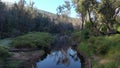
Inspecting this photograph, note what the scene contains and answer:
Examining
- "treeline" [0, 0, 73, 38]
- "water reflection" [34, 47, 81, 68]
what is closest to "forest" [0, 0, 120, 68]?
"treeline" [0, 0, 73, 38]

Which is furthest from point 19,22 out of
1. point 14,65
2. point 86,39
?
point 14,65

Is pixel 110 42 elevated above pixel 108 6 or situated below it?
below

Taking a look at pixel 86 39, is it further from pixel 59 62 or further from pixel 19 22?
pixel 19 22

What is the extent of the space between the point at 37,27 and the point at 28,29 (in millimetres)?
12222

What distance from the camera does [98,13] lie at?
3356 centimetres

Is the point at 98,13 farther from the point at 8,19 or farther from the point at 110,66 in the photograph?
the point at 8,19

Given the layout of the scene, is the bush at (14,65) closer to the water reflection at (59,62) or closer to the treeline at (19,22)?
the water reflection at (59,62)

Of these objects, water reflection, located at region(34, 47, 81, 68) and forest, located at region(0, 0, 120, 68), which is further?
water reflection, located at region(34, 47, 81, 68)

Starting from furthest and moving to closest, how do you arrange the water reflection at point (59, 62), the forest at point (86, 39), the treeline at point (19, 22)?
the treeline at point (19, 22) → the water reflection at point (59, 62) → the forest at point (86, 39)

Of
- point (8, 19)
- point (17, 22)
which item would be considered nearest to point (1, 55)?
point (8, 19)

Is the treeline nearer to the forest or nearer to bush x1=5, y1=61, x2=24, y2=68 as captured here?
the forest

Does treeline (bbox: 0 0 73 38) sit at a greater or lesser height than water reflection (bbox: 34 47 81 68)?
greater

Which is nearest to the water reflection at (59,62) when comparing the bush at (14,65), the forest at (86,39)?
the forest at (86,39)

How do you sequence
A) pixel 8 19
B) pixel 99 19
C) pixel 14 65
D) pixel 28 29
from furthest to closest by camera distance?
1. pixel 28 29
2. pixel 8 19
3. pixel 99 19
4. pixel 14 65
